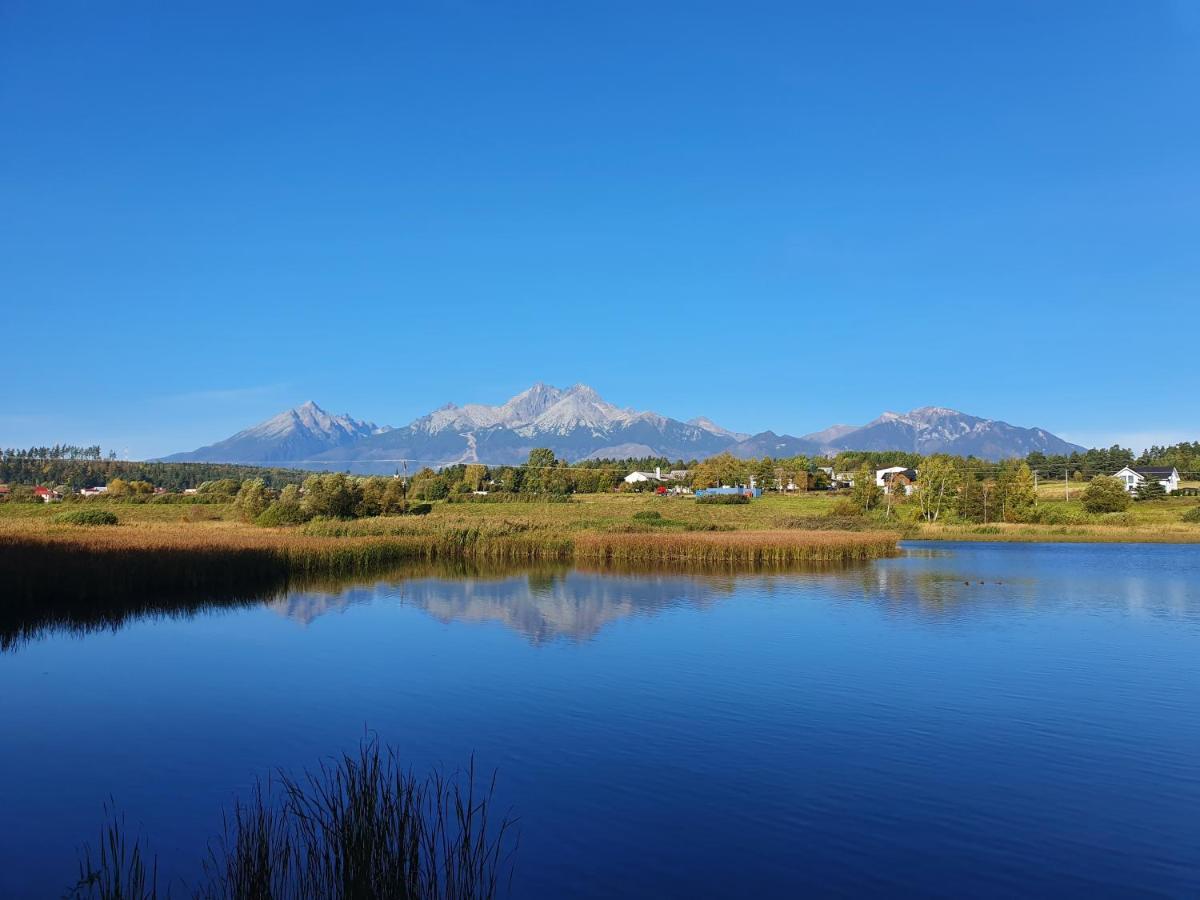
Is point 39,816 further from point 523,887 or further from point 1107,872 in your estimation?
point 1107,872

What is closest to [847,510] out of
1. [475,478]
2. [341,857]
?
[475,478]

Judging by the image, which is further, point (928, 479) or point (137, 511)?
point (928, 479)

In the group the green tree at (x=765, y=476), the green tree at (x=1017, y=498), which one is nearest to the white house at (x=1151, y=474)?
the green tree at (x=1017, y=498)

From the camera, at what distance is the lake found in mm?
8188

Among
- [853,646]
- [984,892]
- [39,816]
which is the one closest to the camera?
[984,892]

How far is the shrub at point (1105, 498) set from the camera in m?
67.9

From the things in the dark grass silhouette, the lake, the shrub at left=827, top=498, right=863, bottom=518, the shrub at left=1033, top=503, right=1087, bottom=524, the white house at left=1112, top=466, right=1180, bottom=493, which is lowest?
the lake

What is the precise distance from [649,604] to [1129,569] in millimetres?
23646

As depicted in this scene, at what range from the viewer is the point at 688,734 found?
12.2 metres

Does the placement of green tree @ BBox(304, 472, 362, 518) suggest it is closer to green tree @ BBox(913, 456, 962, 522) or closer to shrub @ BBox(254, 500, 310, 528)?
shrub @ BBox(254, 500, 310, 528)

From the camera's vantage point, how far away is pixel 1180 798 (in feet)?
32.3

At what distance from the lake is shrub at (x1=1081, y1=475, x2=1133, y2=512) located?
165 feet

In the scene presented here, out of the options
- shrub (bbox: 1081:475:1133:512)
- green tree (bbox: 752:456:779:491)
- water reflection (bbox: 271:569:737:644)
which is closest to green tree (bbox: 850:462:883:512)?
shrub (bbox: 1081:475:1133:512)

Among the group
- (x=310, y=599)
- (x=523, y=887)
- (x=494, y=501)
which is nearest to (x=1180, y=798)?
(x=523, y=887)
